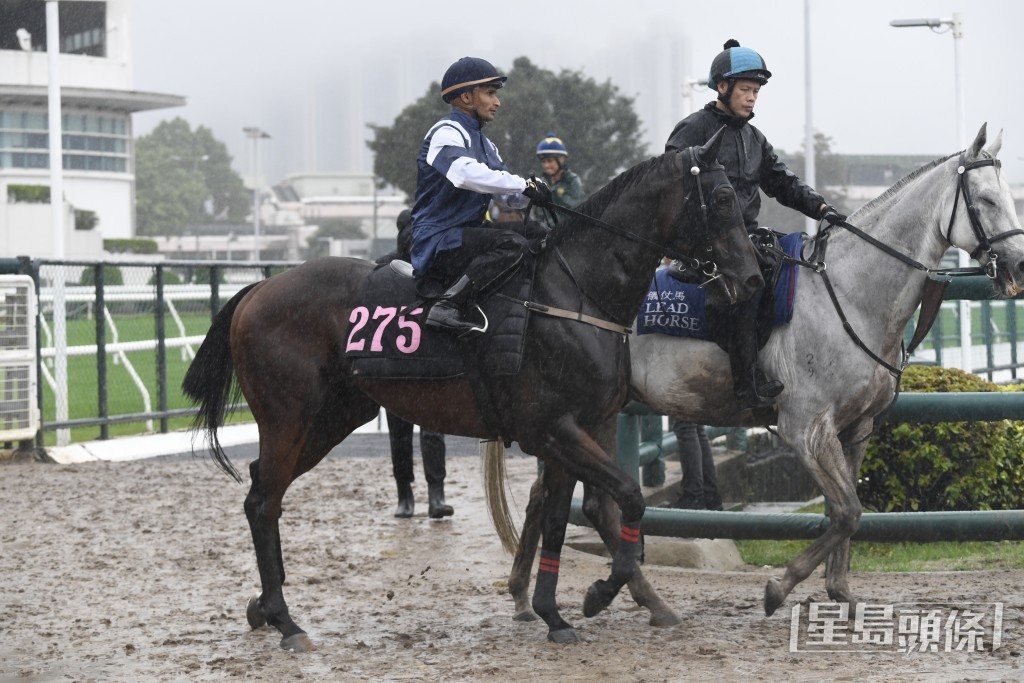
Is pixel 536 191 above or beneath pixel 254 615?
above

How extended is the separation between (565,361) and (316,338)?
1.26 meters

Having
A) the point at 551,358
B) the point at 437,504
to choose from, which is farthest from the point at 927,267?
the point at 437,504

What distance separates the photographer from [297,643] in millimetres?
5668

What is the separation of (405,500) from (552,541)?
3.41 meters

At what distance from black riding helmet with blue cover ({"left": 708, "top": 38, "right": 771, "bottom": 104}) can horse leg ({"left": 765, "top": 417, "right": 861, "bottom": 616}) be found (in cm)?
162

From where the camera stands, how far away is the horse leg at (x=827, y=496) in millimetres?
5727

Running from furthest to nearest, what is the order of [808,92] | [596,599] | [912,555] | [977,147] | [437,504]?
[808,92] → [437,504] → [912,555] → [977,147] → [596,599]

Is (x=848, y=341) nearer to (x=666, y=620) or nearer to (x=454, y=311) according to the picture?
(x=666, y=620)

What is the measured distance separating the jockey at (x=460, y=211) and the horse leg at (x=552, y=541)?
83cm

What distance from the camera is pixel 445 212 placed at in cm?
578

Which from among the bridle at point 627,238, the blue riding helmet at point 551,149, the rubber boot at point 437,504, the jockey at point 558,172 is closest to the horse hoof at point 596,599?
the bridle at point 627,238

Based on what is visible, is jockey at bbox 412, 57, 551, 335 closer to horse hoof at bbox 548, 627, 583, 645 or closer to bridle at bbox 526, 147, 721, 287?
bridle at bbox 526, 147, 721, 287

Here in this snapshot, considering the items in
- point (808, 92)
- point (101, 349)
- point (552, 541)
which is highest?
point (808, 92)

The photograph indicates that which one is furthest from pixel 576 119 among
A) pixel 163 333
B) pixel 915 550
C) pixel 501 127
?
pixel 915 550
